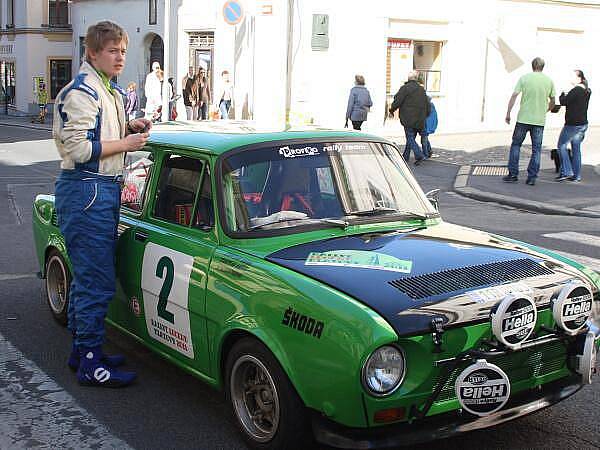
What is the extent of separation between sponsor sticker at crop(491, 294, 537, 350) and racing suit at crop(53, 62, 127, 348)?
2318 mm

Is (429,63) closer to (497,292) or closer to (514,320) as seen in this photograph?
(497,292)

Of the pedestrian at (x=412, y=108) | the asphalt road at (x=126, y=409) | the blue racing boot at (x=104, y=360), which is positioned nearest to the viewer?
A: the asphalt road at (x=126, y=409)

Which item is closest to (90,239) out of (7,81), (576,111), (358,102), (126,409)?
(126,409)

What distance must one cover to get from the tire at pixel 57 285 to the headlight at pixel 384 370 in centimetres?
308

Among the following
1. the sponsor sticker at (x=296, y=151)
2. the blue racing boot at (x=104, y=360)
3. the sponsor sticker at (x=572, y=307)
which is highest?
the sponsor sticker at (x=296, y=151)

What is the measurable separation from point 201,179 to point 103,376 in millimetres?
1303

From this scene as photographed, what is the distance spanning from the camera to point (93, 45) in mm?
4781

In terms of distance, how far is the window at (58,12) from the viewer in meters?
37.7

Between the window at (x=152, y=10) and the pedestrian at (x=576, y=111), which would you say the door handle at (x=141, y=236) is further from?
the window at (x=152, y=10)

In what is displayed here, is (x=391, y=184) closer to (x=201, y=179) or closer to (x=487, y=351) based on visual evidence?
(x=201, y=179)

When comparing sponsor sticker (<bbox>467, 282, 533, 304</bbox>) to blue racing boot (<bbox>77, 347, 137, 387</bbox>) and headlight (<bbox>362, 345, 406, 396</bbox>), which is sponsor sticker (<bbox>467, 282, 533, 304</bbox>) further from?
blue racing boot (<bbox>77, 347, 137, 387</bbox>)

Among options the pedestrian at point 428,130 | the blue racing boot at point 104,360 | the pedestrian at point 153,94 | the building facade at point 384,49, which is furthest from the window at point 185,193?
the pedestrian at point 153,94

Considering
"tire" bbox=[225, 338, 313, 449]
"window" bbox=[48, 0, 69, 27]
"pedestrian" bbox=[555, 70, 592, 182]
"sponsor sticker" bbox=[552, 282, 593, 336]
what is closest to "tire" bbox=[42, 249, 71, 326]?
"tire" bbox=[225, 338, 313, 449]

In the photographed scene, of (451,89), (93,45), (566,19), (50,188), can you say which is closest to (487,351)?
(93,45)
